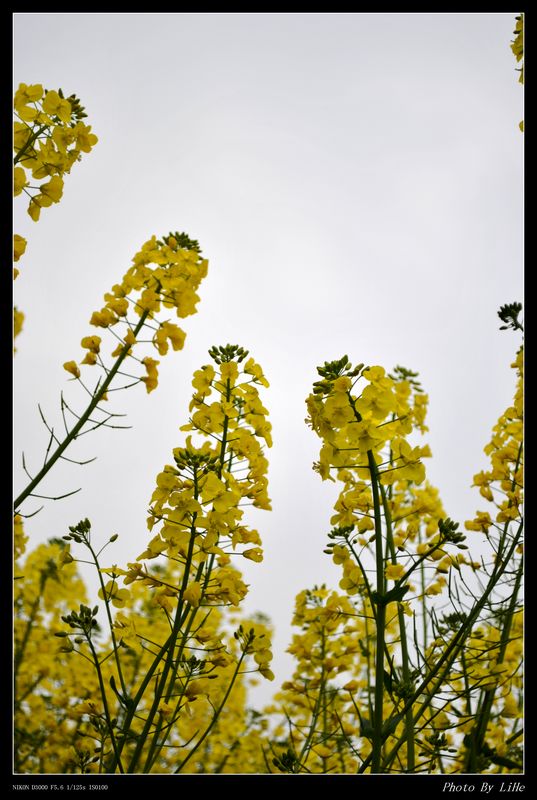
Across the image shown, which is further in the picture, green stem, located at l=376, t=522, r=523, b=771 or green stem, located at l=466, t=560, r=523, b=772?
green stem, located at l=466, t=560, r=523, b=772

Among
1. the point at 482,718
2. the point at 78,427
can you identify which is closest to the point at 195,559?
the point at 78,427

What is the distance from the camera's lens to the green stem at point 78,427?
2.49 meters

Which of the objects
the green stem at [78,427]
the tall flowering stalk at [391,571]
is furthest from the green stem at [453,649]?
the green stem at [78,427]

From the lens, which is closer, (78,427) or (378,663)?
(378,663)

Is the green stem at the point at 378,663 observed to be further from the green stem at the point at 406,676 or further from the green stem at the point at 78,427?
the green stem at the point at 78,427

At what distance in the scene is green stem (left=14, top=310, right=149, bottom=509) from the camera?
2494 millimetres

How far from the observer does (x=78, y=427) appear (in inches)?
106

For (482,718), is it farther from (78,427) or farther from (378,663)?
(78,427)

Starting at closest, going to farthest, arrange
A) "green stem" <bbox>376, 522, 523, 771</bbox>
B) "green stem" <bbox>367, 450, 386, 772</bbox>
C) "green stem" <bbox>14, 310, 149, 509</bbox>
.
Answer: "green stem" <bbox>367, 450, 386, 772</bbox>
"green stem" <bbox>376, 522, 523, 771</bbox>
"green stem" <bbox>14, 310, 149, 509</bbox>

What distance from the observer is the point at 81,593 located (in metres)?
6.21

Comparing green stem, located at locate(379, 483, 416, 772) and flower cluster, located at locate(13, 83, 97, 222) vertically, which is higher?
flower cluster, located at locate(13, 83, 97, 222)

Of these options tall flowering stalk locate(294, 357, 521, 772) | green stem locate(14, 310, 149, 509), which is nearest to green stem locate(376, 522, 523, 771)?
tall flowering stalk locate(294, 357, 521, 772)

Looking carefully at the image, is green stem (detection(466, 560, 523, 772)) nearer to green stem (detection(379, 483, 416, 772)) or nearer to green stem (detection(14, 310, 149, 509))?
green stem (detection(379, 483, 416, 772))
